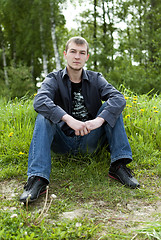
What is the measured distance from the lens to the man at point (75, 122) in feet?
7.22

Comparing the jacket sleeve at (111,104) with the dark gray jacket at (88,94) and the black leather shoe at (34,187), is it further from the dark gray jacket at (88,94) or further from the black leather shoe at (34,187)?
the black leather shoe at (34,187)

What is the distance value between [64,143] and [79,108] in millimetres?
427

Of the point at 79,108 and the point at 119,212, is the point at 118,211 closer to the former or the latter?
the point at 119,212

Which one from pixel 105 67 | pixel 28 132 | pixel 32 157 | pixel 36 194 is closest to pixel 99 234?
pixel 36 194

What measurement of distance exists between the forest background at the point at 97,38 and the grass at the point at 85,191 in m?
4.67

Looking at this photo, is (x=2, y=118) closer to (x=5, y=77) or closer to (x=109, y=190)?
(x=109, y=190)

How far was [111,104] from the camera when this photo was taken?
245 centimetres

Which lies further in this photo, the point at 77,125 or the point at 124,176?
the point at 124,176

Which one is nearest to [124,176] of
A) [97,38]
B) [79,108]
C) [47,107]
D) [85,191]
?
[85,191]

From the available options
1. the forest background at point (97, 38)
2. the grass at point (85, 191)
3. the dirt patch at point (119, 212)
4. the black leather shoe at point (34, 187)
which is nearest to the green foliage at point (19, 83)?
the forest background at point (97, 38)

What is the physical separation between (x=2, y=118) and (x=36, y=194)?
1985mm

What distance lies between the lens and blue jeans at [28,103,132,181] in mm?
2172

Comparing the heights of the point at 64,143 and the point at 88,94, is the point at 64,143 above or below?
below

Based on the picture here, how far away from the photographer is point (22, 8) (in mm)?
20031
